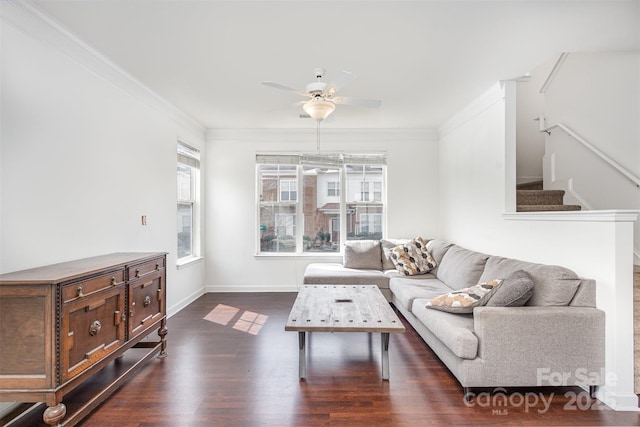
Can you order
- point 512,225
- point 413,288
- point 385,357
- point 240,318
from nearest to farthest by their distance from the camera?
point 385,357 < point 512,225 < point 413,288 < point 240,318

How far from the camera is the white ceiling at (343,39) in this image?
2184 millimetres

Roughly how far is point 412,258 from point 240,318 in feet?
8.07

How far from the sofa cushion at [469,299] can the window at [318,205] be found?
9.06 ft

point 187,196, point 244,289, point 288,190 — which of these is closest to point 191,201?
point 187,196

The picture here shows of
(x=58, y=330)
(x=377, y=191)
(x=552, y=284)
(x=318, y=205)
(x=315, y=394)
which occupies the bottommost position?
(x=315, y=394)

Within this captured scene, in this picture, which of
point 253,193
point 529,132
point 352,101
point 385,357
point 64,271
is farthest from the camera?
point 253,193

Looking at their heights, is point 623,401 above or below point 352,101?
below

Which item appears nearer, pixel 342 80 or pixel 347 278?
pixel 342 80

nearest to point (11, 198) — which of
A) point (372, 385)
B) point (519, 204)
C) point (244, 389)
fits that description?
point (244, 389)

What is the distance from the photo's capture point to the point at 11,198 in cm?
205

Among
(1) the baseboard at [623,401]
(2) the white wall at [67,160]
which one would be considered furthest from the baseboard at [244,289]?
(1) the baseboard at [623,401]

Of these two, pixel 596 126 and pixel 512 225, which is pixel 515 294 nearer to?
pixel 512 225

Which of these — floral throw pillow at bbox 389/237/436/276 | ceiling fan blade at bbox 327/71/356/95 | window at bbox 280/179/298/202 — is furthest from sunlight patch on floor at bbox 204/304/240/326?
ceiling fan blade at bbox 327/71/356/95

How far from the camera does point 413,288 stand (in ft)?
12.4
